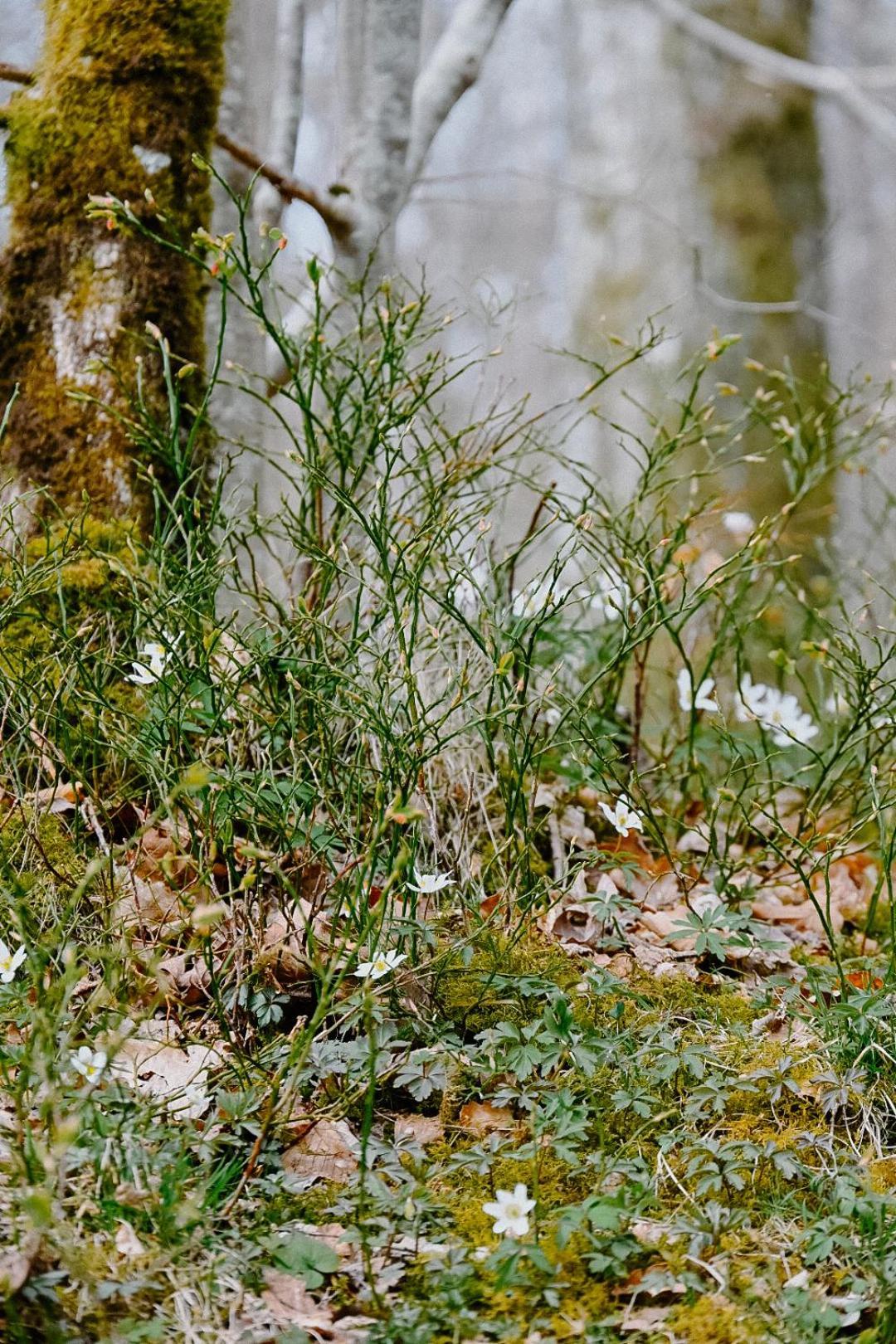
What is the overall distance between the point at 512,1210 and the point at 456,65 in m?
3.84

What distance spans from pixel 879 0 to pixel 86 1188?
13554 millimetres

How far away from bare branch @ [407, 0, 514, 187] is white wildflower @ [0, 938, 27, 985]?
315 centimetres

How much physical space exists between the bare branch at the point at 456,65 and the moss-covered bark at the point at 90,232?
4.15 feet

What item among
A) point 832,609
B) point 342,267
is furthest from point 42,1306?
point 832,609

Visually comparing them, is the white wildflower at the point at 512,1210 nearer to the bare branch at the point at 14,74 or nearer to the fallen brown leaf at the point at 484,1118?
the fallen brown leaf at the point at 484,1118

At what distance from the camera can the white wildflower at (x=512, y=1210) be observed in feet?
4.30

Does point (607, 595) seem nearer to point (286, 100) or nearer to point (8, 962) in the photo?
point (8, 962)

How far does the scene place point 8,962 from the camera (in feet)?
5.23

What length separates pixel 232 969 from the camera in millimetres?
1774

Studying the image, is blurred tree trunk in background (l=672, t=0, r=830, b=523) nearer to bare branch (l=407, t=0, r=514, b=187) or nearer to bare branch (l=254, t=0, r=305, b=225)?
bare branch (l=407, t=0, r=514, b=187)

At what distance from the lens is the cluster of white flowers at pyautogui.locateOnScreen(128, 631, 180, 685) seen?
1.82 m

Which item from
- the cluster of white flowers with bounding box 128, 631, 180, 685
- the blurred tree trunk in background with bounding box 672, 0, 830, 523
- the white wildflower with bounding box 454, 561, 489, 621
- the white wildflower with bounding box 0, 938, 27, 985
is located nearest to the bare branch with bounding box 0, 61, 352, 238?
the white wildflower with bounding box 454, 561, 489, 621

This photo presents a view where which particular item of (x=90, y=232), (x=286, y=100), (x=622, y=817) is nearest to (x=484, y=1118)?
(x=622, y=817)

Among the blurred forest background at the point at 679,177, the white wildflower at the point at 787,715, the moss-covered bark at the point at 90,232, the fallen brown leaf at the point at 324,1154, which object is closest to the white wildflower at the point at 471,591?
the white wildflower at the point at 787,715
